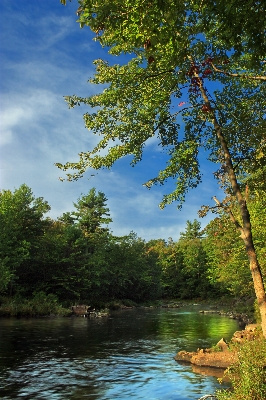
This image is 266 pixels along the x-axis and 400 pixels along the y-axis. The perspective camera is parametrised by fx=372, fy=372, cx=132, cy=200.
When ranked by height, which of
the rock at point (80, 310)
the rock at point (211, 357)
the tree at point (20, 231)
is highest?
the tree at point (20, 231)

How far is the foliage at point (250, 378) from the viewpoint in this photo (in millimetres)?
8938

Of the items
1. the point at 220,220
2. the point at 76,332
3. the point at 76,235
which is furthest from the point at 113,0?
the point at 76,235

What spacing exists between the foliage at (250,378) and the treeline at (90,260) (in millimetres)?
15045

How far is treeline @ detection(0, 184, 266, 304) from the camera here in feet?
137

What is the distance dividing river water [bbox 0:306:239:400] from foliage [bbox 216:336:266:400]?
370 cm

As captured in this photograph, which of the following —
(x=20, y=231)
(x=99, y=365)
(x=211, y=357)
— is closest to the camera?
(x=211, y=357)

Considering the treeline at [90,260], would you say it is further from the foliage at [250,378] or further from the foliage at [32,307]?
the foliage at [250,378]

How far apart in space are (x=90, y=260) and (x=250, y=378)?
5504 centimetres

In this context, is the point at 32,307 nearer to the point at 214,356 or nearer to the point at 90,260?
the point at 90,260

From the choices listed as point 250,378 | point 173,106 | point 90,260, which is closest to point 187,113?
point 173,106

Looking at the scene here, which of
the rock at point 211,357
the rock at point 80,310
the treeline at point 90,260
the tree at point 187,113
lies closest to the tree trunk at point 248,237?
the tree at point 187,113

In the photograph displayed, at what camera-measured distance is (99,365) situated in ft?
61.9

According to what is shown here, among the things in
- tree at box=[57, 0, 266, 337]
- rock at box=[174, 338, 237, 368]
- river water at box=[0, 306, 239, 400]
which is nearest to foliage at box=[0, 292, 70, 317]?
river water at box=[0, 306, 239, 400]

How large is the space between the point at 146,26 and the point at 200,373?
15.4 meters
